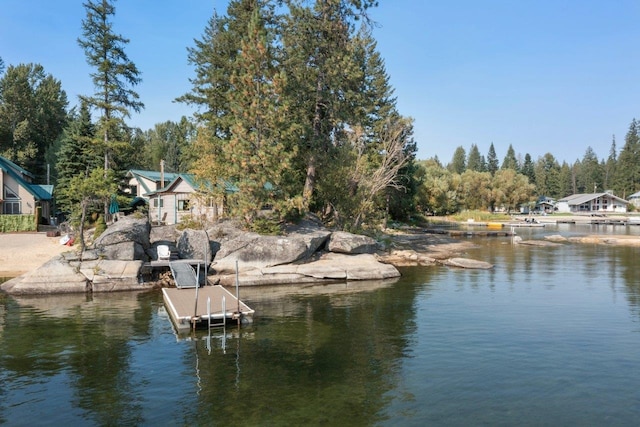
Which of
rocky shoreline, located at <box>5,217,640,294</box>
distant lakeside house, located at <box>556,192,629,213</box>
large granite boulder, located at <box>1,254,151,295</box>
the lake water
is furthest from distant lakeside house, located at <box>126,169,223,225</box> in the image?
distant lakeside house, located at <box>556,192,629,213</box>

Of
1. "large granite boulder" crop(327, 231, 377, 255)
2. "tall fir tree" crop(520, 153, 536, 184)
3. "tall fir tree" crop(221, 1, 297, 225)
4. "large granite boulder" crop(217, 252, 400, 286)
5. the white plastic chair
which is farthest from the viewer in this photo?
"tall fir tree" crop(520, 153, 536, 184)

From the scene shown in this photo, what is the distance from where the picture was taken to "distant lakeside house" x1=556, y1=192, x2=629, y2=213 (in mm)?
112169

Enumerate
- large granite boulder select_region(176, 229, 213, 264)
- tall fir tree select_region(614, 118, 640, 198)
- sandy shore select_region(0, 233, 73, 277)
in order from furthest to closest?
tall fir tree select_region(614, 118, 640, 198), sandy shore select_region(0, 233, 73, 277), large granite boulder select_region(176, 229, 213, 264)

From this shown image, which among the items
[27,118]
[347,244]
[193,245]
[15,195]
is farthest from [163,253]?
[27,118]

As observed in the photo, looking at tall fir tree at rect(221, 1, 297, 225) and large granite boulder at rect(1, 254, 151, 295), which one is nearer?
large granite boulder at rect(1, 254, 151, 295)

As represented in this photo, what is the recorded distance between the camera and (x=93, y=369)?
1372cm

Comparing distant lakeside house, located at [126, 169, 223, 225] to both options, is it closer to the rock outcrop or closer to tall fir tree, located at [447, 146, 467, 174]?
the rock outcrop

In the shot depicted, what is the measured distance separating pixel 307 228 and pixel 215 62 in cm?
1907

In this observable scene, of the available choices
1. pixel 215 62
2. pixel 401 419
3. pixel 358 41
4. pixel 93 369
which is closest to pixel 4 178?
pixel 215 62

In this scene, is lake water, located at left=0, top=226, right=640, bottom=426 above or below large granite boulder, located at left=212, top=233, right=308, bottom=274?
below

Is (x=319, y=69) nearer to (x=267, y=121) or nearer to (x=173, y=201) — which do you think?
(x=267, y=121)

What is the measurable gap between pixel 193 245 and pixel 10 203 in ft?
89.5

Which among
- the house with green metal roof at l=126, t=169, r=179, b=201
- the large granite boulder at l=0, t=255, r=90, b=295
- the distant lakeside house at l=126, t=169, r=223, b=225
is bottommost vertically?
the large granite boulder at l=0, t=255, r=90, b=295

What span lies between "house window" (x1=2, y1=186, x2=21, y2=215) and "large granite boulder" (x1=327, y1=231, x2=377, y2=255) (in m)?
33.5
